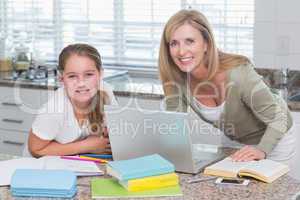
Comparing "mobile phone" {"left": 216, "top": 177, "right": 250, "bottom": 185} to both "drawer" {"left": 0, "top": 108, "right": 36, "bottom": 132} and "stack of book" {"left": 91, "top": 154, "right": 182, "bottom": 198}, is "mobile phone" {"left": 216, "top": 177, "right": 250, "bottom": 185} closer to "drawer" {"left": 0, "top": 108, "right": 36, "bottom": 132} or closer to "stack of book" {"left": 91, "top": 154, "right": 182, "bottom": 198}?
"stack of book" {"left": 91, "top": 154, "right": 182, "bottom": 198}

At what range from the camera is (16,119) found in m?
4.10

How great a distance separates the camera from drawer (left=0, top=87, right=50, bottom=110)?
397cm

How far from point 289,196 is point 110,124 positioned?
0.68 m

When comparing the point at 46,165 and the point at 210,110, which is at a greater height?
the point at 210,110

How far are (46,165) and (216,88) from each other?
814 millimetres

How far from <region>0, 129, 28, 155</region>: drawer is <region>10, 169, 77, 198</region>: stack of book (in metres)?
2.17

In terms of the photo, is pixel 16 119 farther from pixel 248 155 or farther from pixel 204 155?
pixel 248 155

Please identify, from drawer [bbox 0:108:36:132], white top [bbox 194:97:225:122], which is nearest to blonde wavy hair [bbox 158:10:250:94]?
white top [bbox 194:97:225:122]

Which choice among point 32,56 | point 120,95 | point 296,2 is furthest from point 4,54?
point 296,2

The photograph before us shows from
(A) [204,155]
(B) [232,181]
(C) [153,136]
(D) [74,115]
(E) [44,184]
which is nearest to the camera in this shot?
(E) [44,184]

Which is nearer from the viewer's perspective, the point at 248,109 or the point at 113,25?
the point at 248,109

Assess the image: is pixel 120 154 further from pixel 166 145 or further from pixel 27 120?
pixel 27 120

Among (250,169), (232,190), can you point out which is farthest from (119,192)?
(250,169)

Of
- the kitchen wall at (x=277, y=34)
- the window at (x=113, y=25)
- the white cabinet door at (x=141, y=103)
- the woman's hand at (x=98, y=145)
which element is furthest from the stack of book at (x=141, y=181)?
the window at (x=113, y=25)
